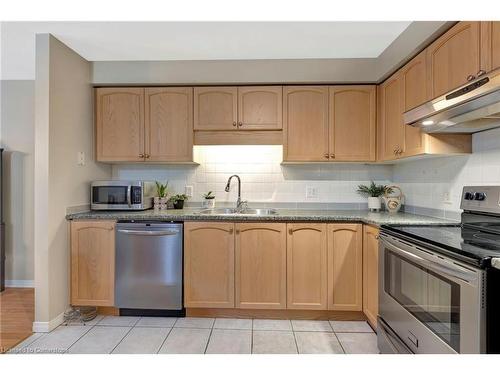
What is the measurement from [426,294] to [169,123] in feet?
7.95

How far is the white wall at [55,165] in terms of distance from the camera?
218 centimetres

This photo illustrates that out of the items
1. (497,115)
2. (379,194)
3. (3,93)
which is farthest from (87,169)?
(497,115)

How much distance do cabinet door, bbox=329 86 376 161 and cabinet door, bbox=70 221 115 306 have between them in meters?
2.23

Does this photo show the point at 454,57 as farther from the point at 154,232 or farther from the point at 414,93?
the point at 154,232

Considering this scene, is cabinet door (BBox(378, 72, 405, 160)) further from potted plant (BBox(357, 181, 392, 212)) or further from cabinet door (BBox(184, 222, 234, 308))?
cabinet door (BBox(184, 222, 234, 308))

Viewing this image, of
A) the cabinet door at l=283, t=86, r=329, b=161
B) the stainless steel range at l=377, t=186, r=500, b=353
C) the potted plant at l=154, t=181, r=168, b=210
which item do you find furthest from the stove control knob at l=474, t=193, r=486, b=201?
the potted plant at l=154, t=181, r=168, b=210

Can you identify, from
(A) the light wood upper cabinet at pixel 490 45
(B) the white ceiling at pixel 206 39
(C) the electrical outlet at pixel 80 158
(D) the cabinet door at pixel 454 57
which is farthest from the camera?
(C) the electrical outlet at pixel 80 158

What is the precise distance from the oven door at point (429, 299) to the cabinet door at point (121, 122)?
2330mm

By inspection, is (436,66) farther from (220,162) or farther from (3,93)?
(3,93)

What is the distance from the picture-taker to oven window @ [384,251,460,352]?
1162 mm

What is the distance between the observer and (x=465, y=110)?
1.45m

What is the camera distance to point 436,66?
5.86 ft

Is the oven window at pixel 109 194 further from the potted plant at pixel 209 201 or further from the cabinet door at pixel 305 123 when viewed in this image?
the cabinet door at pixel 305 123

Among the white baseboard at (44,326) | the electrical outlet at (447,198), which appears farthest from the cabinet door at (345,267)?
the white baseboard at (44,326)
